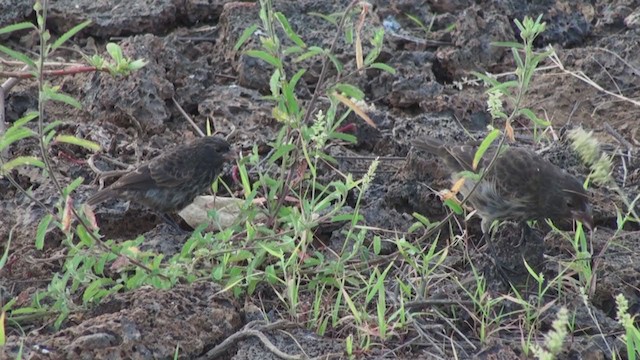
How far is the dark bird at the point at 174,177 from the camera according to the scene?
678cm

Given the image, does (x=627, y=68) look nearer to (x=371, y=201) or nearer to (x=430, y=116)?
(x=430, y=116)

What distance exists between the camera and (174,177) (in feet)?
22.7

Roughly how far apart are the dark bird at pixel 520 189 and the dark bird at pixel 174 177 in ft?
4.26

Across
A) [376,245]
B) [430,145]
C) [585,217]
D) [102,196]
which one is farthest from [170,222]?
[585,217]

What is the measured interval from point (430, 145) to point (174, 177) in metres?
Result: 1.56

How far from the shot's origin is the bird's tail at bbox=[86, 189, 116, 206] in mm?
6598

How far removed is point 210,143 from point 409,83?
1.74 metres

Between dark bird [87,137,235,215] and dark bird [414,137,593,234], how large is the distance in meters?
1.30

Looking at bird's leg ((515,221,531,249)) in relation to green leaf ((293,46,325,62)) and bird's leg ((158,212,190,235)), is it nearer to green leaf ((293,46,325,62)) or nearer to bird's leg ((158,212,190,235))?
green leaf ((293,46,325,62))

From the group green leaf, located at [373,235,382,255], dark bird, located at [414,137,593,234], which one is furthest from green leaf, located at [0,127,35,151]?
dark bird, located at [414,137,593,234]

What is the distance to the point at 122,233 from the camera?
6.95 metres

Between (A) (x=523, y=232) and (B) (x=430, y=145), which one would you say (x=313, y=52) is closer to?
(B) (x=430, y=145)

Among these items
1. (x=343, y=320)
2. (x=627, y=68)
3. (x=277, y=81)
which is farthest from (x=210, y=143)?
(x=627, y=68)

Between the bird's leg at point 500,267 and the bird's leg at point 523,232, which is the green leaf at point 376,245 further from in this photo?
the bird's leg at point 523,232
